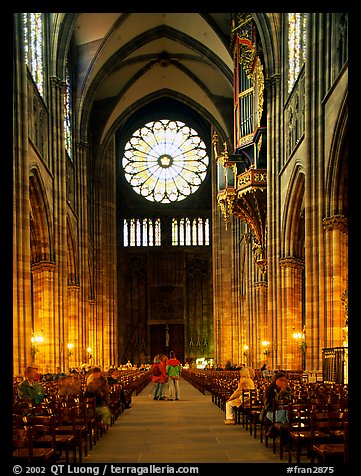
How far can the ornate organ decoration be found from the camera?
125ft

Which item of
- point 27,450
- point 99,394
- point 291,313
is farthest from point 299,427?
point 291,313

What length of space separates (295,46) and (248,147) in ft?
27.9

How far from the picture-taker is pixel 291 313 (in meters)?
34.0

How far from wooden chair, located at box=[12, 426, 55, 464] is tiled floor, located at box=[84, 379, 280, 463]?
2403mm

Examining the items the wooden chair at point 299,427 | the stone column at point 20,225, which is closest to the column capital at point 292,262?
the stone column at point 20,225

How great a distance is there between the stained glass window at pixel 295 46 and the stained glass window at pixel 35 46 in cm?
1093

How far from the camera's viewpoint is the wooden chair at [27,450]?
927cm

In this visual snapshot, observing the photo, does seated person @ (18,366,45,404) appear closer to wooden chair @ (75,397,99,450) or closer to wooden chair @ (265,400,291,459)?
wooden chair @ (75,397,99,450)

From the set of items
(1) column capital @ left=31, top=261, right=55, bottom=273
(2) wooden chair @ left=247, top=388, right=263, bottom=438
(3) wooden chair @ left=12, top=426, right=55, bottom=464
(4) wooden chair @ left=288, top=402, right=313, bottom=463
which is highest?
(1) column capital @ left=31, top=261, right=55, bottom=273

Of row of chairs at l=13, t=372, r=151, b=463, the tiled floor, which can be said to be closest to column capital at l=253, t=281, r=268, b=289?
the tiled floor

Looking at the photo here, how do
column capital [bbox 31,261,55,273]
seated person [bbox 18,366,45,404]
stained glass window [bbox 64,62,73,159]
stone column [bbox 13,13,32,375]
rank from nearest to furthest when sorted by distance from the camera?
seated person [bbox 18,366,45,404], stone column [bbox 13,13,32,375], column capital [bbox 31,261,55,273], stained glass window [bbox 64,62,73,159]

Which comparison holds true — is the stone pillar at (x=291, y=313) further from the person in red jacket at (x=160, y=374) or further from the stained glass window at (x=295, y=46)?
the stained glass window at (x=295, y=46)
